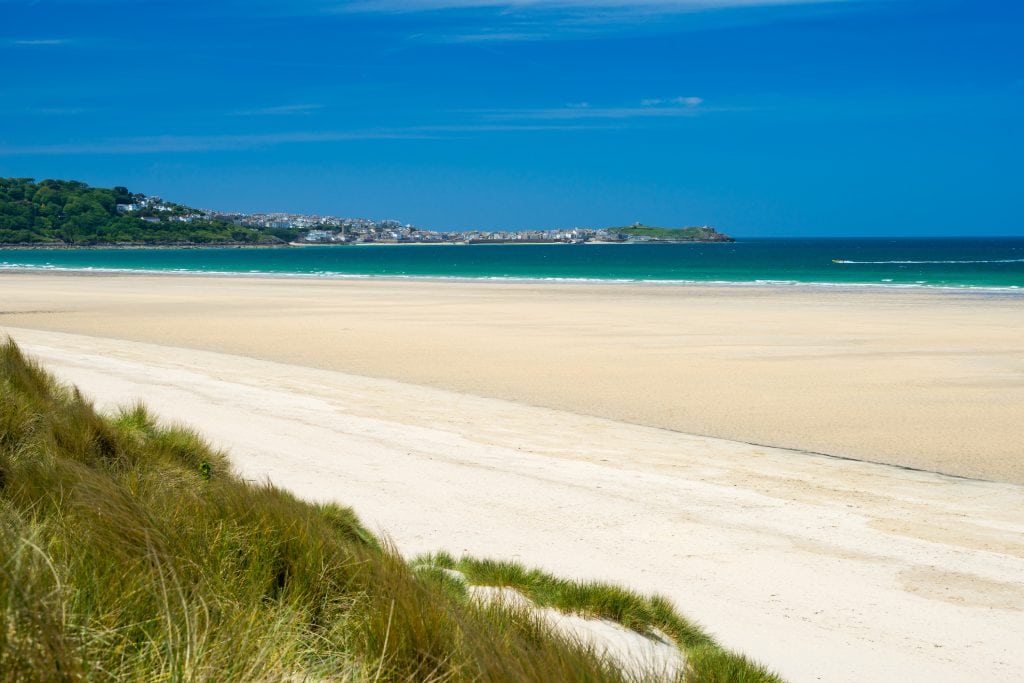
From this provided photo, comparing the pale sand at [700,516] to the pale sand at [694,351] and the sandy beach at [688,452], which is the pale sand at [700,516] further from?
the pale sand at [694,351]

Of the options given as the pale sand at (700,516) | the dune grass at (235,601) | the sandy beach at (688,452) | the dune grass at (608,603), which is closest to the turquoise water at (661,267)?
the sandy beach at (688,452)

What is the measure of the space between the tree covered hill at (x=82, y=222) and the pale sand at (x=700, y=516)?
168098 millimetres

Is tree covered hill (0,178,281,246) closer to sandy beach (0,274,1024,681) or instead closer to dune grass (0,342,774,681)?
sandy beach (0,274,1024,681)

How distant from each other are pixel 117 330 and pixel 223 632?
845 inches

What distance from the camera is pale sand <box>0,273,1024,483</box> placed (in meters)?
10.9

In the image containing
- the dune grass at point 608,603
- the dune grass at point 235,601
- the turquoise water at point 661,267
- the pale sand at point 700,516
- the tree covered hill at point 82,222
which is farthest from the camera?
the tree covered hill at point 82,222

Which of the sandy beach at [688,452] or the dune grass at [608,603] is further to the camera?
the sandy beach at [688,452]

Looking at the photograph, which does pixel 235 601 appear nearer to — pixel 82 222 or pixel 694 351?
pixel 694 351

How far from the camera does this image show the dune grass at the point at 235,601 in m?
2.61

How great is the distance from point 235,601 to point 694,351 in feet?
51.7

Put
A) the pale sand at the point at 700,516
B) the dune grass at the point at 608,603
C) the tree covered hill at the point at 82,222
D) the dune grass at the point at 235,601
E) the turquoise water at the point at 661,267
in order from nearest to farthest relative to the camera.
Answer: the dune grass at the point at 235,601, the dune grass at the point at 608,603, the pale sand at the point at 700,516, the turquoise water at the point at 661,267, the tree covered hill at the point at 82,222

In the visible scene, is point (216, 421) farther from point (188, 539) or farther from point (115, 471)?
point (188, 539)

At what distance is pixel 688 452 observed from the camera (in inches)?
368

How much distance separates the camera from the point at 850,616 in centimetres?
506
